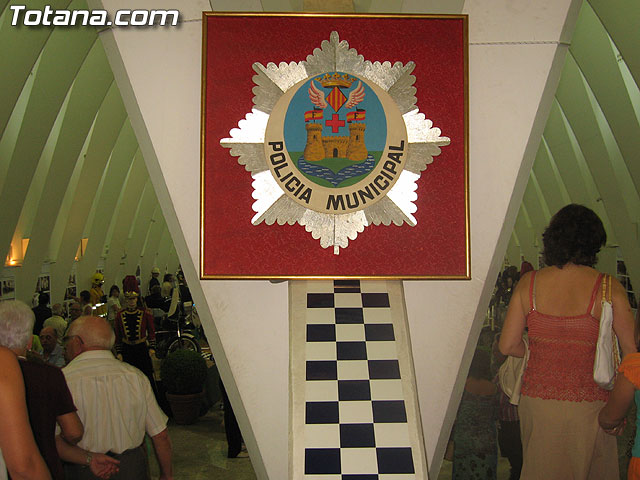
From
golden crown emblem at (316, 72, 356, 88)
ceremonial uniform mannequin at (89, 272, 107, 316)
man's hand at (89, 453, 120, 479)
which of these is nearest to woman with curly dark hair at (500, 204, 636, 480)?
golden crown emblem at (316, 72, 356, 88)

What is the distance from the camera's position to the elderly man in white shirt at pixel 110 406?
3598 mm

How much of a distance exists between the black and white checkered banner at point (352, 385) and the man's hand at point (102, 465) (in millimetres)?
1203

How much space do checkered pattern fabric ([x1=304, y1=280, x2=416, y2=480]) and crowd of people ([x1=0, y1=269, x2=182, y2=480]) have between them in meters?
1.14

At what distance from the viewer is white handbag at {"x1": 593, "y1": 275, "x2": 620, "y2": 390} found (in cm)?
303

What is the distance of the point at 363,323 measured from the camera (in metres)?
3.41

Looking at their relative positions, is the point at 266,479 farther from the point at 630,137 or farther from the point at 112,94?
the point at 112,94

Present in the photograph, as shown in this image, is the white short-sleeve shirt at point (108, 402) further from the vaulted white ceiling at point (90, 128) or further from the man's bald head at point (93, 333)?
the vaulted white ceiling at point (90, 128)

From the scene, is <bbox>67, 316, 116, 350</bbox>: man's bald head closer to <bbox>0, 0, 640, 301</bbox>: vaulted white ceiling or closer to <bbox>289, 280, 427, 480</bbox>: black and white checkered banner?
<bbox>289, 280, 427, 480</bbox>: black and white checkered banner

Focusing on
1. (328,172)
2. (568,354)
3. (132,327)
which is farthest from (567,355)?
(132,327)

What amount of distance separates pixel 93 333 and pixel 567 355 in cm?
258

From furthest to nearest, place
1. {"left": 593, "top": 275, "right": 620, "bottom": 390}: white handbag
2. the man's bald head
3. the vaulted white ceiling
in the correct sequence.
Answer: the vaulted white ceiling, the man's bald head, {"left": 593, "top": 275, "right": 620, "bottom": 390}: white handbag

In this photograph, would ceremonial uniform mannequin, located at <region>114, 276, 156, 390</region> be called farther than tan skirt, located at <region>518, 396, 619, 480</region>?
Yes

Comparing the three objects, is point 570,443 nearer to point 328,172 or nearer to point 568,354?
point 568,354

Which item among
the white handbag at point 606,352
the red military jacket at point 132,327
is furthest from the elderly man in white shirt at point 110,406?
the red military jacket at point 132,327
